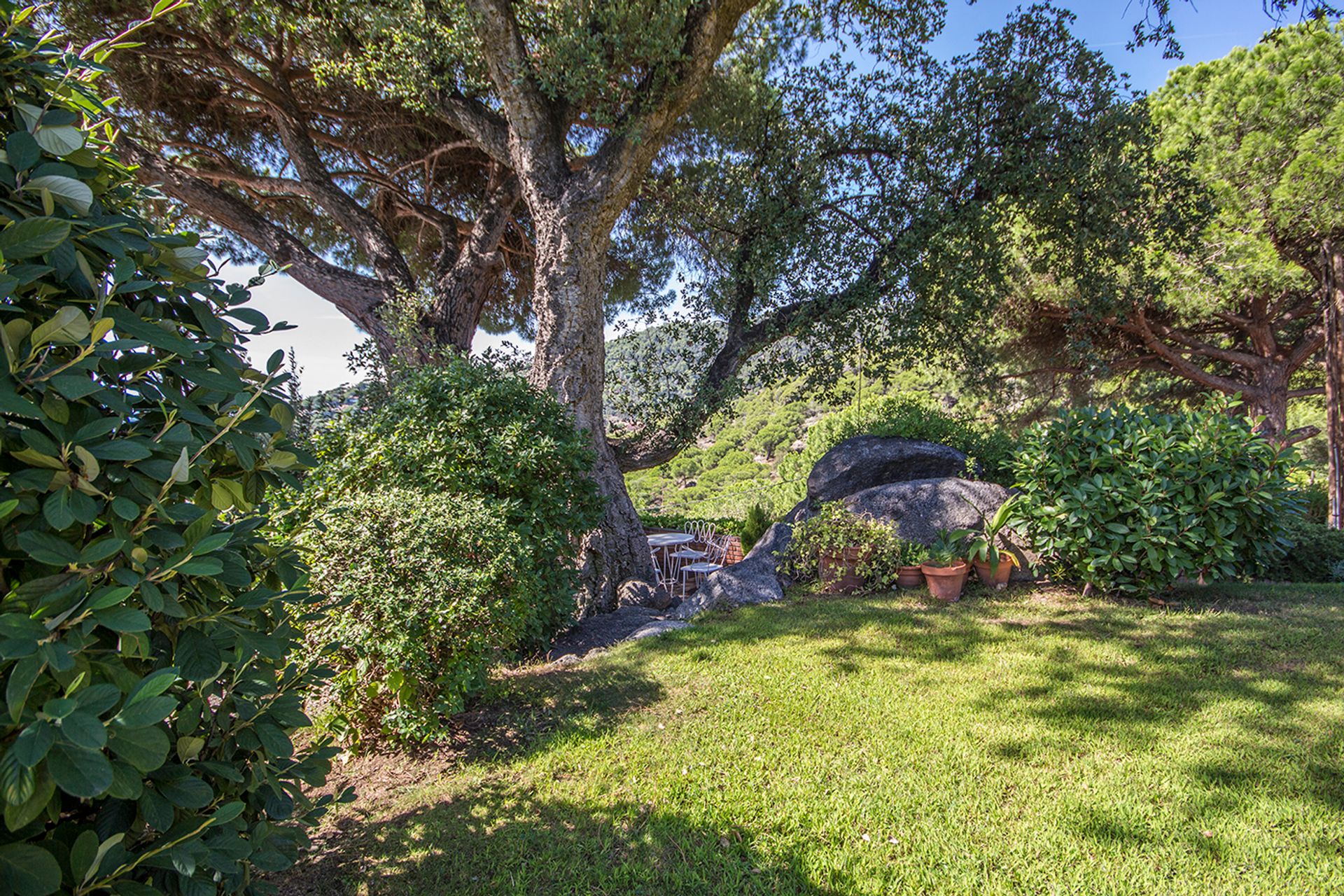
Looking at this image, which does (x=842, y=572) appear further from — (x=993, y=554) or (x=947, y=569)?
(x=993, y=554)

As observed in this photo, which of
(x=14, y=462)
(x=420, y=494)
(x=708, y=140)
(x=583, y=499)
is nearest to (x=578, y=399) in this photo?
(x=583, y=499)

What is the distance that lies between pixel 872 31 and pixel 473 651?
9986mm

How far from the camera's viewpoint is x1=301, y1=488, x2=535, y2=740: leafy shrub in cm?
341

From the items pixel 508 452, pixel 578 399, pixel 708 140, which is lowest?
pixel 508 452

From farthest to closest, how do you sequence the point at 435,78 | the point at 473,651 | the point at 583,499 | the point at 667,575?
the point at 667,575
the point at 435,78
the point at 583,499
the point at 473,651

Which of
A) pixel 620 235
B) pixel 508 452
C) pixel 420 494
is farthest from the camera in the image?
pixel 620 235

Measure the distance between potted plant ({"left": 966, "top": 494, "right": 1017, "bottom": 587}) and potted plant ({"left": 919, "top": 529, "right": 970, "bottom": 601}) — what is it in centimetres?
14

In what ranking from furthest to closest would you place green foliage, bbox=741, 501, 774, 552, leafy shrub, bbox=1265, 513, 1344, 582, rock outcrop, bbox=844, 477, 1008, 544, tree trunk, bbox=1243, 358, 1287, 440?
tree trunk, bbox=1243, 358, 1287, 440, green foliage, bbox=741, 501, 774, 552, leafy shrub, bbox=1265, 513, 1344, 582, rock outcrop, bbox=844, 477, 1008, 544

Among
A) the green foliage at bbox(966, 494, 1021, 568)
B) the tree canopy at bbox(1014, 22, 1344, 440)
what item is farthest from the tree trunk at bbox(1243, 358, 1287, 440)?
the green foliage at bbox(966, 494, 1021, 568)

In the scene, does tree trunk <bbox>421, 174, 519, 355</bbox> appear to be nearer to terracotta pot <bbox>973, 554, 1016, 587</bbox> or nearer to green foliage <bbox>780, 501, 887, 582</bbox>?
green foliage <bbox>780, 501, 887, 582</bbox>

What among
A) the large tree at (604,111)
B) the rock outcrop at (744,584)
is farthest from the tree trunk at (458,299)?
the rock outcrop at (744,584)

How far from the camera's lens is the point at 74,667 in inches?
39.1

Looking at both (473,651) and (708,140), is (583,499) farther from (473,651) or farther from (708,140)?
(708,140)

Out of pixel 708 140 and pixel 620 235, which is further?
pixel 620 235
